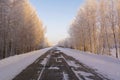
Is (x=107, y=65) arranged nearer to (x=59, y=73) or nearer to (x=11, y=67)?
(x=59, y=73)

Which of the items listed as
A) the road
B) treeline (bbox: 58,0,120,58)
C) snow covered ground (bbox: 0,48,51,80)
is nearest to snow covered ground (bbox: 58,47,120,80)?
the road

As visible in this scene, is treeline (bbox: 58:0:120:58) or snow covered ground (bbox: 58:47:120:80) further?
treeline (bbox: 58:0:120:58)

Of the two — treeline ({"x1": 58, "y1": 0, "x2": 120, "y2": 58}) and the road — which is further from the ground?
treeline ({"x1": 58, "y1": 0, "x2": 120, "y2": 58})

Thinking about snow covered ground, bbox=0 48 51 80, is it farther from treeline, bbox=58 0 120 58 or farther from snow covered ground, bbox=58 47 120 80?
treeline, bbox=58 0 120 58

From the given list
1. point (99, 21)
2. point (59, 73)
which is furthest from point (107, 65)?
point (99, 21)

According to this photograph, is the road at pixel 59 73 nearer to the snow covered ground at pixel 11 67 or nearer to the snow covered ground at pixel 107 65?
the snow covered ground at pixel 11 67

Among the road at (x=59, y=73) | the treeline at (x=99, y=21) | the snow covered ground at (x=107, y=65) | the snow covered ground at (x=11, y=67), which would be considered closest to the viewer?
the road at (x=59, y=73)

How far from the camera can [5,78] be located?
12.9m

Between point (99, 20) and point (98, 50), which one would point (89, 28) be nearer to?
point (99, 20)

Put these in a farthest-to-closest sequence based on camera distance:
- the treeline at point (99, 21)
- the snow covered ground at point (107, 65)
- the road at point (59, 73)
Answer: the treeline at point (99, 21) → the snow covered ground at point (107, 65) → the road at point (59, 73)

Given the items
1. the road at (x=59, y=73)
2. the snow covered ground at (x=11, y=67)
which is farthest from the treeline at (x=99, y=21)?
the road at (x=59, y=73)

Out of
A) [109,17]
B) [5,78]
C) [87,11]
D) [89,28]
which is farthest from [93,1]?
[5,78]

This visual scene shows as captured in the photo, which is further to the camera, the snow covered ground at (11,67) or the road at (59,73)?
the snow covered ground at (11,67)

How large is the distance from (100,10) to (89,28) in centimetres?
615
